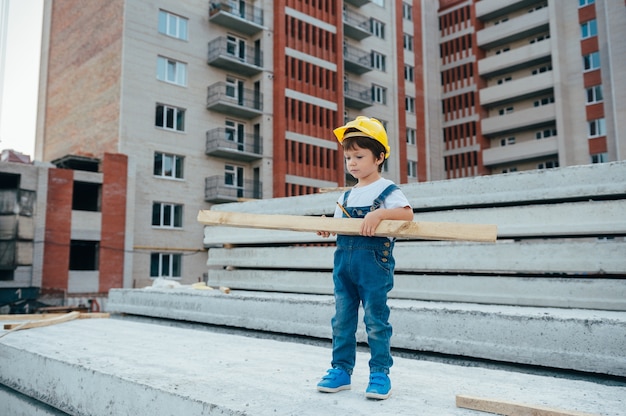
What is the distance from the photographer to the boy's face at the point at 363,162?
10.5ft

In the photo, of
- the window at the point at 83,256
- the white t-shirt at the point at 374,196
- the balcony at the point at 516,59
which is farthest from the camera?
the balcony at the point at 516,59

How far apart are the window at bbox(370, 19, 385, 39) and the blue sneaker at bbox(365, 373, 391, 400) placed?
38972 mm

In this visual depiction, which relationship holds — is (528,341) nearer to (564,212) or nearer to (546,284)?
(546,284)

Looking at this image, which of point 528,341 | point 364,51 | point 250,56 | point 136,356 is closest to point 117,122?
point 250,56

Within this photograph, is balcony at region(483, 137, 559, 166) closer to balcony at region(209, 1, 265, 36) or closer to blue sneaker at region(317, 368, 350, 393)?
balcony at region(209, 1, 265, 36)

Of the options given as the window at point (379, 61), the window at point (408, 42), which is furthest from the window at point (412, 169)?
the window at point (408, 42)

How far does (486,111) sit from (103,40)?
2990cm

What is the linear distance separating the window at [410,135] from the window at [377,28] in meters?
7.42

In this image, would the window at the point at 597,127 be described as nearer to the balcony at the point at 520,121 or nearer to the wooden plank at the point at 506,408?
the balcony at the point at 520,121

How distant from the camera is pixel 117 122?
85.4ft

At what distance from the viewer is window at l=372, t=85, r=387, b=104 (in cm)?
3856

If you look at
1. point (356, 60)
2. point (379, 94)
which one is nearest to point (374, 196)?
point (356, 60)

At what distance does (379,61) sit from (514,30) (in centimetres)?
1107

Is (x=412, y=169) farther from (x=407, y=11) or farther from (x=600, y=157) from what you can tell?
(x=407, y=11)
